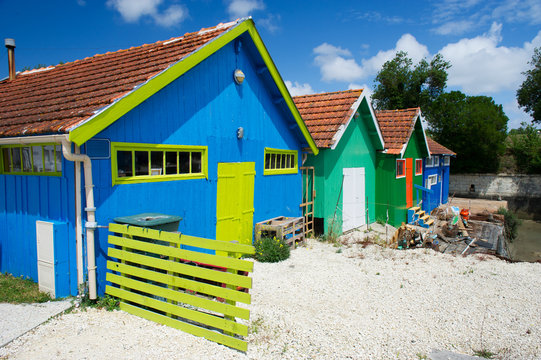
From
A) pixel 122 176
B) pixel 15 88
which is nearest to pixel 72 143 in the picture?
pixel 122 176

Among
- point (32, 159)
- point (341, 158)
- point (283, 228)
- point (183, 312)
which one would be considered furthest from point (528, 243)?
point (32, 159)

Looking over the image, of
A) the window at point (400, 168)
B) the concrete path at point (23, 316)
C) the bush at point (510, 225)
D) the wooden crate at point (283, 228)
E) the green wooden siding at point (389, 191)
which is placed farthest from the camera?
the bush at point (510, 225)

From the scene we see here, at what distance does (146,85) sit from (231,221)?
387cm

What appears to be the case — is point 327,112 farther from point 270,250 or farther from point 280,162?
point 270,250

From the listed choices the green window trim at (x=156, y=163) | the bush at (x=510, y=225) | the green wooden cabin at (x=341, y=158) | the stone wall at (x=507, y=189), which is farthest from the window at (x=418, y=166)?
the green window trim at (x=156, y=163)

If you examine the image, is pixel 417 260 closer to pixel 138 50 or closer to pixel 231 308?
pixel 231 308

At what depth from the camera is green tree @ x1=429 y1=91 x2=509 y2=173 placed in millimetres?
30391

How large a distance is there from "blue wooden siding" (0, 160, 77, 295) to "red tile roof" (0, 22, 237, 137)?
836mm

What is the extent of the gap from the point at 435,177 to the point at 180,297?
864 inches

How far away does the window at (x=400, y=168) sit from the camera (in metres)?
16.1

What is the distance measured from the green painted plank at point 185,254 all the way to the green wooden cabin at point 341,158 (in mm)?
7409

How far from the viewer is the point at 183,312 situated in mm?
4734

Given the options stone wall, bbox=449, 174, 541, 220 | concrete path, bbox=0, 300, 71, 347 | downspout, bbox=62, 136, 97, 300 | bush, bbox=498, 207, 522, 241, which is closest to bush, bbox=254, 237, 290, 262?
downspout, bbox=62, 136, 97, 300

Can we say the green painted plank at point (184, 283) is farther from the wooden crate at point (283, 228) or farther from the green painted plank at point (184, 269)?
the wooden crate at point (283, 228)
